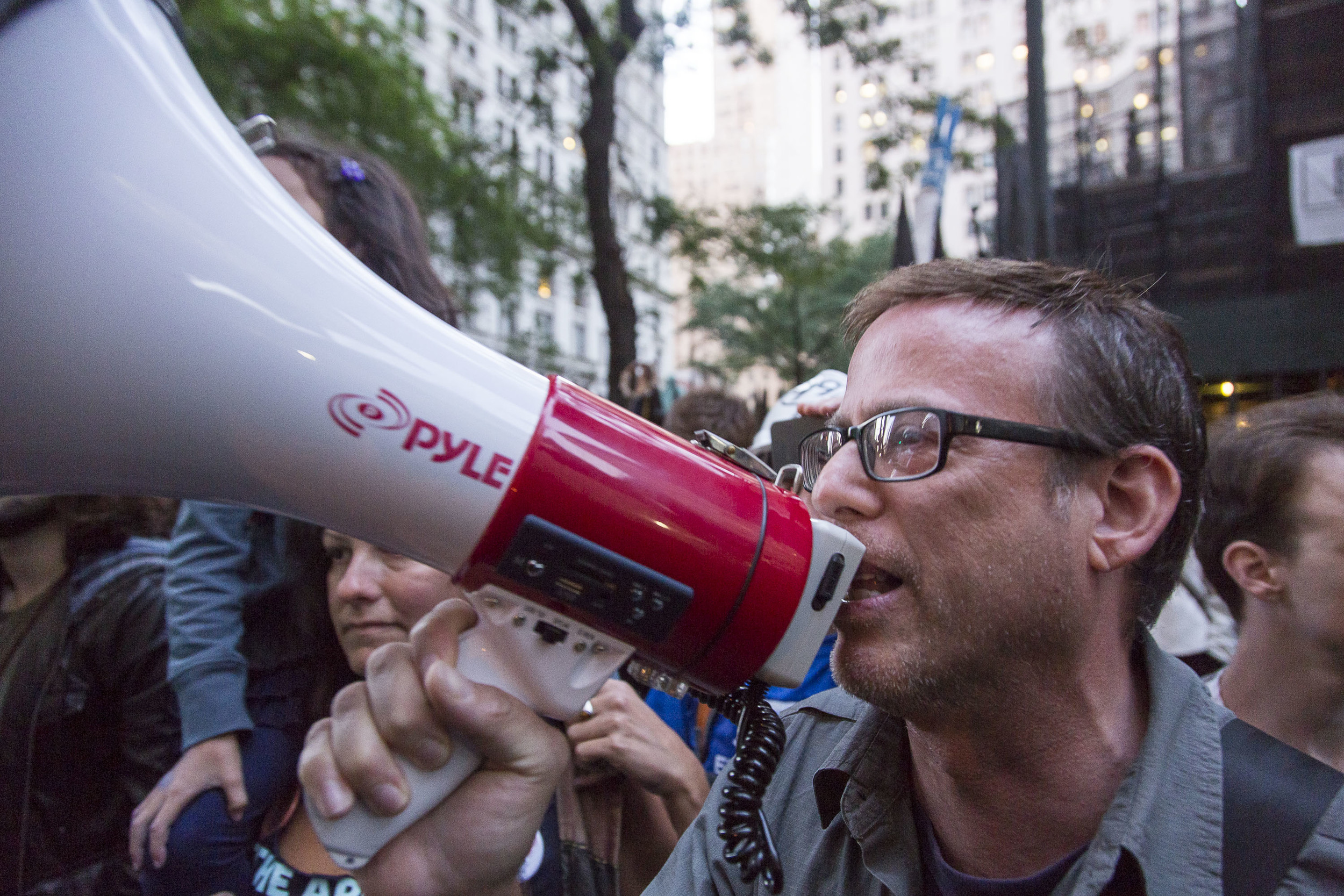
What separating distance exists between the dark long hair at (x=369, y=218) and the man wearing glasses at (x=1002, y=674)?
1079mm

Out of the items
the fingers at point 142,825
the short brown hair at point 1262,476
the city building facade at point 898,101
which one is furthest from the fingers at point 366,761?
the city building facade at point 898,101

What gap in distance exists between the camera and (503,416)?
1.03 meters

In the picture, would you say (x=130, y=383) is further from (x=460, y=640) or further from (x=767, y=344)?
(x=767, y=344)

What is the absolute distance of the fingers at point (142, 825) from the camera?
6.00 feet

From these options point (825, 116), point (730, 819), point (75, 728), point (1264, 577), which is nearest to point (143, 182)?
point (730, 819)

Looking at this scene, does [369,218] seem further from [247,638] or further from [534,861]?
[534,861]

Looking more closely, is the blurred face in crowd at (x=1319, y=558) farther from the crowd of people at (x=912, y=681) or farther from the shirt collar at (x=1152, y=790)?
the shirt collar at (x=1152, y=790)

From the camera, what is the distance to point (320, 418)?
3.15 feet

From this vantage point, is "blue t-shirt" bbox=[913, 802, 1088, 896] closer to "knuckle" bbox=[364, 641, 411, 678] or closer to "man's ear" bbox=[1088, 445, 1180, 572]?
"man's ear" bbox=[1088, 445, 1180, 572]

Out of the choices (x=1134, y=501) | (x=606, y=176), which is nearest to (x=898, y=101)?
(x=606, y=176)

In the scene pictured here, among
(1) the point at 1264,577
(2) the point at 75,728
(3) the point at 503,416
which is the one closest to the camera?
(3) the point at 503,416

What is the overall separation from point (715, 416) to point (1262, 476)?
1.74 m

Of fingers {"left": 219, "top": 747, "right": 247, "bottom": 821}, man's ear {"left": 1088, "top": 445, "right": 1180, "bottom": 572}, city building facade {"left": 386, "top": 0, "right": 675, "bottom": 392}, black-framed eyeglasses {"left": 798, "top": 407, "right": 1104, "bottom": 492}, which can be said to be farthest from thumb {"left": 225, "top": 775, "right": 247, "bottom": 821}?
city building facade {"left": 386, "top": 0, "right": 675, "bottom": 392}

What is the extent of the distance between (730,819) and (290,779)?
4.13 ft
